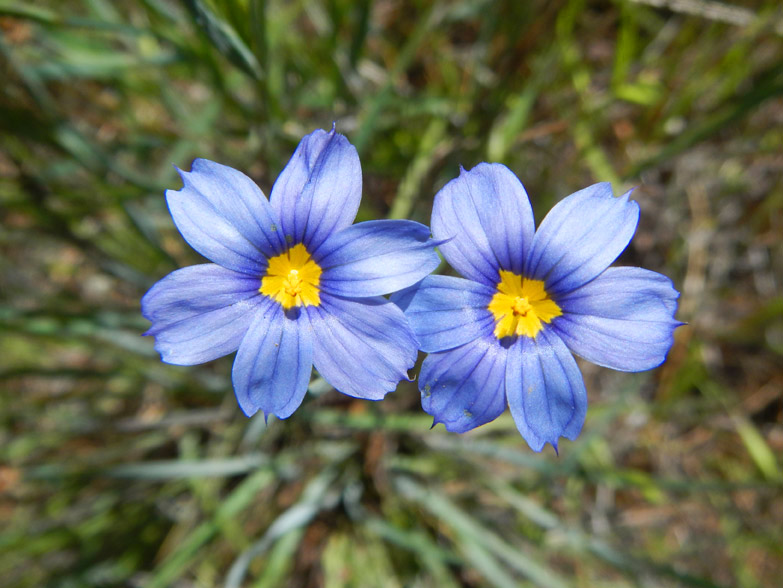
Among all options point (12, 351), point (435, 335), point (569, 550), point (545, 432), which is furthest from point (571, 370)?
point (12, 351)

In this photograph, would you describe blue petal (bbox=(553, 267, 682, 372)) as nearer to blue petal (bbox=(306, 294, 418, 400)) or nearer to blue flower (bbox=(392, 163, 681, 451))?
blue flower (bbox=(392, 163, 681, 451))

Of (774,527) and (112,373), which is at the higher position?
(774,527)

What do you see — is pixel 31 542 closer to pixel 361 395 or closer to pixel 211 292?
pixel 211 292

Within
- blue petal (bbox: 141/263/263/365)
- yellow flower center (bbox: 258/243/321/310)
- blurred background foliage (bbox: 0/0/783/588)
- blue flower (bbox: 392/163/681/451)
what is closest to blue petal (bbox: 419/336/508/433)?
blue flower (bbox: 392/163/681/451)

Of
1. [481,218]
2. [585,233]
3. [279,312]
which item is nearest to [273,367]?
[279,312]

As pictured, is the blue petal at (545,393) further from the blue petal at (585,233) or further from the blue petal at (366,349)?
the blue petal at (366,349)

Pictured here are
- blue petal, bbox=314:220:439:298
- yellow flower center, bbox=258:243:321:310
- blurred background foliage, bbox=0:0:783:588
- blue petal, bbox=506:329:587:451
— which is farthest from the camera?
blurred background foliage, bbox=0:0:783:588
